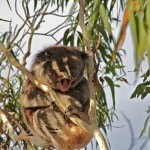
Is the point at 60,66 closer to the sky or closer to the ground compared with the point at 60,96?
closer to the sky

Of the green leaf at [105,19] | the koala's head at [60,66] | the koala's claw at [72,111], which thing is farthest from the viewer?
the koala's head at [60,66]

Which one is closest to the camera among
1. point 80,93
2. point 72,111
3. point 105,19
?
point 105,19

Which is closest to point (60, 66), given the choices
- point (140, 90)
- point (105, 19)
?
point (140, 90)

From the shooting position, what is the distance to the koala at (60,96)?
282cm

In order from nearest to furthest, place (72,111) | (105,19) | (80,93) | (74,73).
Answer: (105,19) < (72,111) < (74,73) < (80,93)

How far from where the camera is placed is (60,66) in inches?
113

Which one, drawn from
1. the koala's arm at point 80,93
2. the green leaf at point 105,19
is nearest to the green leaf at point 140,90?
the koala's arm at point 80,93

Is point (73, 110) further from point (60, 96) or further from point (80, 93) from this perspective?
point (80, 93)

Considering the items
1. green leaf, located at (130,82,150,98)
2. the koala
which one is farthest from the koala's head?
green leaf, located at (130,82,150,98)

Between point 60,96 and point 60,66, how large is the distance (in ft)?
0.62

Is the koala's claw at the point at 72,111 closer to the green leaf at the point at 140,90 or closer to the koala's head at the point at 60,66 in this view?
the koala's head at the point at 60,66

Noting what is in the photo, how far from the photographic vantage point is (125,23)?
3.17ft

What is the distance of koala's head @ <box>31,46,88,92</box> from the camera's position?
111 inches

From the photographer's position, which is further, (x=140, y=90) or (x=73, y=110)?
(x=140, y=90)
